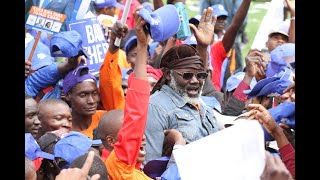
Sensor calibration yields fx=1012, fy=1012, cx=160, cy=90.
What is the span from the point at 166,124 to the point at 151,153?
0.27 meters

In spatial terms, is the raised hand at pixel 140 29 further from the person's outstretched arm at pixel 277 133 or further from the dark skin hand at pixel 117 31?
Answer: the dark skin hand at pixel 117 31

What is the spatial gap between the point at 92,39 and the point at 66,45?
37.4 inches

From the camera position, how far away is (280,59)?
8.52 metres

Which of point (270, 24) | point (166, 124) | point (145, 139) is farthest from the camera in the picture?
point (270, 24)

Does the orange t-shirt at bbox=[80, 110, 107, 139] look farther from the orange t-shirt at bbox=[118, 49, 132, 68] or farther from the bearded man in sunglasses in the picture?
the orange t-shirt at bbox=[118, 49, 132, 68]

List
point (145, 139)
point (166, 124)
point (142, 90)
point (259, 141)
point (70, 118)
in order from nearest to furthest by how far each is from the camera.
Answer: point (259, 141) < point (142, 90) < point (145, 139) < point (166, 124) < point (70, 118)

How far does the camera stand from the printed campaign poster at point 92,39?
8.30 metres

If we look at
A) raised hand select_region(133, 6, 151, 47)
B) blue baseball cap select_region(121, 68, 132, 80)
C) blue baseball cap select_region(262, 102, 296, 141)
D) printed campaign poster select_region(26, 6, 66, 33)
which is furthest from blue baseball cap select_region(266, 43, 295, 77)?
raised hand select_region(133, 6, 151, 47)

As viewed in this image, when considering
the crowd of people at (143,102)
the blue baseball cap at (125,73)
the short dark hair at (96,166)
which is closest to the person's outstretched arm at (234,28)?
the crowd of people at (143,102)

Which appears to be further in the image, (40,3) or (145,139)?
(40,3)

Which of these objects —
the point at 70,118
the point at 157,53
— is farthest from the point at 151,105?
the point at 157,53
